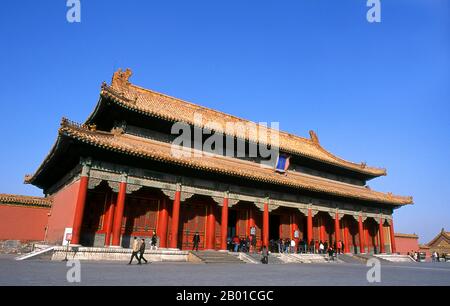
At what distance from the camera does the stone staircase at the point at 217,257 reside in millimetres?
15642

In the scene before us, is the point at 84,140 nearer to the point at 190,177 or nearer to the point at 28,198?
the point at 190,177

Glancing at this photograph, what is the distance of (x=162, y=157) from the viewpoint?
15.8m

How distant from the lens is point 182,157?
17594 mm

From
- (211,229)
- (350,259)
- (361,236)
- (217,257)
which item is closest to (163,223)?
(211,229)

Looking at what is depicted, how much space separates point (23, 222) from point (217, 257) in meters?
13.1

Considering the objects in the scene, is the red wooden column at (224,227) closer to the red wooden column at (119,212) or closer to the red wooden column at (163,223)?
the red wooden column at (163,223)

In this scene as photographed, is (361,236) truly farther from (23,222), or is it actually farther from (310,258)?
(23,222)

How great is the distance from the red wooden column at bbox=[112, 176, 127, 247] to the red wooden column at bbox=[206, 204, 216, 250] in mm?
5269

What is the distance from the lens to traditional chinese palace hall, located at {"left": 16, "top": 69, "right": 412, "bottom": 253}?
1523 cm

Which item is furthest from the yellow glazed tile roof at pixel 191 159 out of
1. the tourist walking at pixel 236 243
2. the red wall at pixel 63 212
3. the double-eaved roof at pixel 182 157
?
the tourist walking at pixel 236 243

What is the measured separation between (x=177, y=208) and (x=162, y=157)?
3.11 m

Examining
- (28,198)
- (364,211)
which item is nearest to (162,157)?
(28,198)

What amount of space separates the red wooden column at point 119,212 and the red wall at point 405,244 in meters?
29.0
